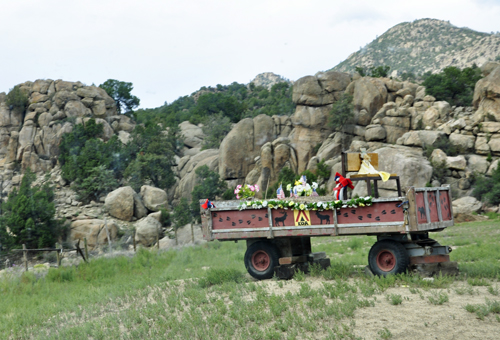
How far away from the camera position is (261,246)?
37.3 feet

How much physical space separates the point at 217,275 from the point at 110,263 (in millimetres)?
8119

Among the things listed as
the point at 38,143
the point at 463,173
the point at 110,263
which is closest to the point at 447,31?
the point at 463,173

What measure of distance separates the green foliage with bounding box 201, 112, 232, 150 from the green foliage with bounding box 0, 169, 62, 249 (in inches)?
930

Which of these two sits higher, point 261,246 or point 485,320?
point 261,246

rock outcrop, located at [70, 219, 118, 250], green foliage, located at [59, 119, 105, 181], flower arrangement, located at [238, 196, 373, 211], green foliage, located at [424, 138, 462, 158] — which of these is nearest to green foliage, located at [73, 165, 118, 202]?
green foliage, located at [59, 119, 105, 181]

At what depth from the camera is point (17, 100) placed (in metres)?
63.0

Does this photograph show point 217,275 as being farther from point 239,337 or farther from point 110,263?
point 110,263

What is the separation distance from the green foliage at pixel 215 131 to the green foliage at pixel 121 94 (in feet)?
51.2

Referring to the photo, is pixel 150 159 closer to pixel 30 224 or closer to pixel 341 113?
pixel 30 224

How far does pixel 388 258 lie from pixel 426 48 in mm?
119078

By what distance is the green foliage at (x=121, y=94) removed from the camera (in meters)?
72.6

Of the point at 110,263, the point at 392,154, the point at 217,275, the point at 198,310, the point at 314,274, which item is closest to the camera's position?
the point at 198,310

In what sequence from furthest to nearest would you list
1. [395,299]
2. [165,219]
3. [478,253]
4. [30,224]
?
[165,219]
[30,224]
[478,253]
[395,299]

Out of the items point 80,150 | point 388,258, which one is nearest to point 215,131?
point 80,150
